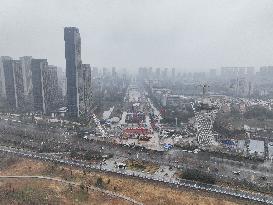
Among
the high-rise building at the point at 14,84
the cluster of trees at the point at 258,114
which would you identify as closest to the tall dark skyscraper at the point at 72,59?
the high-rise building at the point at 14,84

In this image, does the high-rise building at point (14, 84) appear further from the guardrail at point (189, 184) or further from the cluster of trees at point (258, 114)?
the cluster of trees at point (258, 114)

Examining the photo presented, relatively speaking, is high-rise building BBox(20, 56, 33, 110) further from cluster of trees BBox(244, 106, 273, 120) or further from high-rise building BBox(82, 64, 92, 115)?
cluster of trees BBox(244, 106, 273, 120)

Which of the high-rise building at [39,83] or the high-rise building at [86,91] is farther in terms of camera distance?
the high-rise building at [39,83]

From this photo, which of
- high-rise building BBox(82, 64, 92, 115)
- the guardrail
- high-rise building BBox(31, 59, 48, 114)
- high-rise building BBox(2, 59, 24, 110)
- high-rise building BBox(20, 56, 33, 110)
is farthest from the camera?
high-rise building BBox(20, 56, 33, 110)

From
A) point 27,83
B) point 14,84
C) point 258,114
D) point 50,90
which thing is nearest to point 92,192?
point 50,90

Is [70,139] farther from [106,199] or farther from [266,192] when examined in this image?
[266,192]

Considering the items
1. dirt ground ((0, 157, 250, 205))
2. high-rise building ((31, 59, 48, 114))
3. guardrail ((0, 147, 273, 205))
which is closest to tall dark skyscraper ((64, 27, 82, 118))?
high-rise building ((31, 59, 48, 114))
